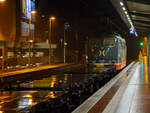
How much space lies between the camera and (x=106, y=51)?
Answer: 874 inches

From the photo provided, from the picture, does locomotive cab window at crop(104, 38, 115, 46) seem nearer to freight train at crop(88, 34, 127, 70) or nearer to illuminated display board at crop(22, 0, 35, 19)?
freight train at crop(88, 34, 127, 70)

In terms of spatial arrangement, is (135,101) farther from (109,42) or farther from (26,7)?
(26,7)

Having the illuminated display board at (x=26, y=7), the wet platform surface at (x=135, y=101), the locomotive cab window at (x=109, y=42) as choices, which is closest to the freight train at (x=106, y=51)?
the locomotive cab window at (x=109, y=42)

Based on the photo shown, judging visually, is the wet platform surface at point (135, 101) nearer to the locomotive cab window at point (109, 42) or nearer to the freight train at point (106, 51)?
the freight train at point (106, 51)

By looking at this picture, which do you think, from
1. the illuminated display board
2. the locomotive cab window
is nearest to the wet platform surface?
the locomotive cab window

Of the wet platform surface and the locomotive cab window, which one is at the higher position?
the locomotive cab window

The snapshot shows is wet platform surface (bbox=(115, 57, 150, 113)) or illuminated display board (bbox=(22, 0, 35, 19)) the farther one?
illuminated display board (bbox=(22, 0, 35, 19))

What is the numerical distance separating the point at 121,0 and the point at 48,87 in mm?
8159

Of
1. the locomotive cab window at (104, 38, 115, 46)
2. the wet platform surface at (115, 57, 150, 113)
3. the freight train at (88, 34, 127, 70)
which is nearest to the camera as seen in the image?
the wet platform surface at (115, 57, 150, 113)

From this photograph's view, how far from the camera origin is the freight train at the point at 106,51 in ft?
71.8

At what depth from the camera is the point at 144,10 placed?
19.8 metres

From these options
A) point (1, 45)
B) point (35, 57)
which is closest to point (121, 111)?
point (1, 45)

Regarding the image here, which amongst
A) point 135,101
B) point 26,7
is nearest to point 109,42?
point 135,101

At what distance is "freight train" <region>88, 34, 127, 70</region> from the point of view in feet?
71.8
